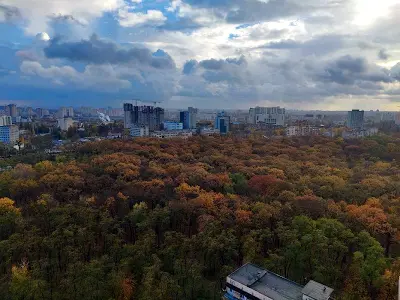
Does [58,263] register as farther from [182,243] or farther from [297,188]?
[297,188]

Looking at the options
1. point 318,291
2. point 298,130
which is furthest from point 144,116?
point 318,291

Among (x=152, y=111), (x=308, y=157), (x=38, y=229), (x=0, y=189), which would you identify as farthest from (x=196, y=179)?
(x=152, y=111)

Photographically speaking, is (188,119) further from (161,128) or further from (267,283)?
(267,283)

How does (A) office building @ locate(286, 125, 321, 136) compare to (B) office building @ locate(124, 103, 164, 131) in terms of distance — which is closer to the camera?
(A) office building @ locate(286, 125, 321, 136)

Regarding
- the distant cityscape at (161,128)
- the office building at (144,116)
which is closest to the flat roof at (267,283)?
the distant cityscape at (161,128)

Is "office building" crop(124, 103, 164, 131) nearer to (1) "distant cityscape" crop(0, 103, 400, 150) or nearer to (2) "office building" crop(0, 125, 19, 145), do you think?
(1) "distant cityscape" crop(0, 103, 400, 150)

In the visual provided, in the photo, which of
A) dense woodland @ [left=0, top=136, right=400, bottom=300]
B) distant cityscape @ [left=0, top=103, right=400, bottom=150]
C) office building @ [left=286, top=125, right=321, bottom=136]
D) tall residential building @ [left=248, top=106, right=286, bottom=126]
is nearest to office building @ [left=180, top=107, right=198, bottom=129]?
distant cityscape @ [left=0, top=103, right=400, bottom=150]
